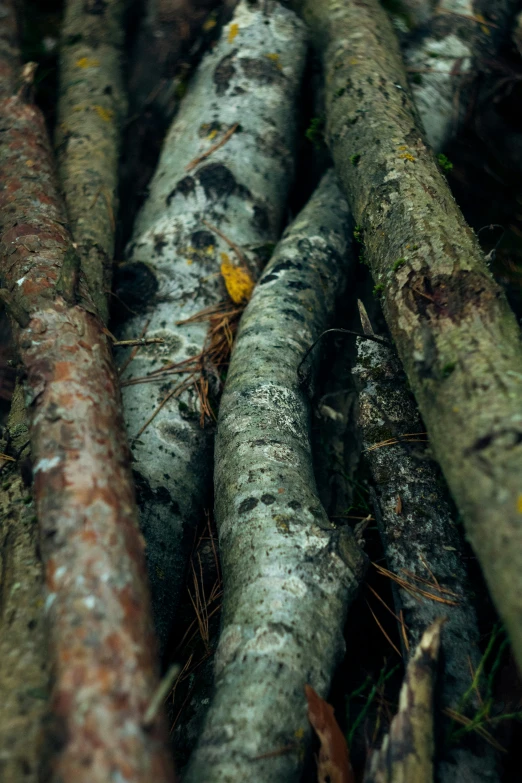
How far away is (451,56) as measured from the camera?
11.3 ft

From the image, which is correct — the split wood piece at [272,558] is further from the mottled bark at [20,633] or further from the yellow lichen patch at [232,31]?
the yellow lichen patch at [232,31]

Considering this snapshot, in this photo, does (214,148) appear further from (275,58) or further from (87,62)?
(87,62)

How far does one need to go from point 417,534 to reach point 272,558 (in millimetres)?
512

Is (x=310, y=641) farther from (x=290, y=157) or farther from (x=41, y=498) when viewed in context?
(x=290, y=157)

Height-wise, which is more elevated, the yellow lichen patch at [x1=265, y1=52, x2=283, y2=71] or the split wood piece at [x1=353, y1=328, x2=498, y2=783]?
the yellow lichen patch at [x1=265, y1=52, x2=283, y2=71]

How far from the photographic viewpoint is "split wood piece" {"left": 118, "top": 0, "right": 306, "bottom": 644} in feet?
7.06

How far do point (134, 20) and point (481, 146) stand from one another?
2.69 metres

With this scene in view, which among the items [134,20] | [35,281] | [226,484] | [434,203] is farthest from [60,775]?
[134,20]

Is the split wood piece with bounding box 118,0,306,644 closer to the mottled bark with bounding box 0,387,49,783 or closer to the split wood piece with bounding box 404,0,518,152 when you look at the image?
the mottled bark with bounding box 0,387,49,783

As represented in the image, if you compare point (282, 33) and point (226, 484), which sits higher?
point (282, 33)

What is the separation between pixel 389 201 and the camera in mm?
2143

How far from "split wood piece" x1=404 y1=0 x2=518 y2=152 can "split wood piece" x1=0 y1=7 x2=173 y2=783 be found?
2.34m

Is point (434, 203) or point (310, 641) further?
point (434, 203)

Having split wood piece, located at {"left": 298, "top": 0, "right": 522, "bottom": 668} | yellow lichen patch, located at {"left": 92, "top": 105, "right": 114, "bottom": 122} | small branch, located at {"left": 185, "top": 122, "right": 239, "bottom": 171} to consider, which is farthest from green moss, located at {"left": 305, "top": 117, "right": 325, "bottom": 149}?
yellow lichen patch, located at {"left": 92, "top": 105, "right": 114, "bottom": 122}
